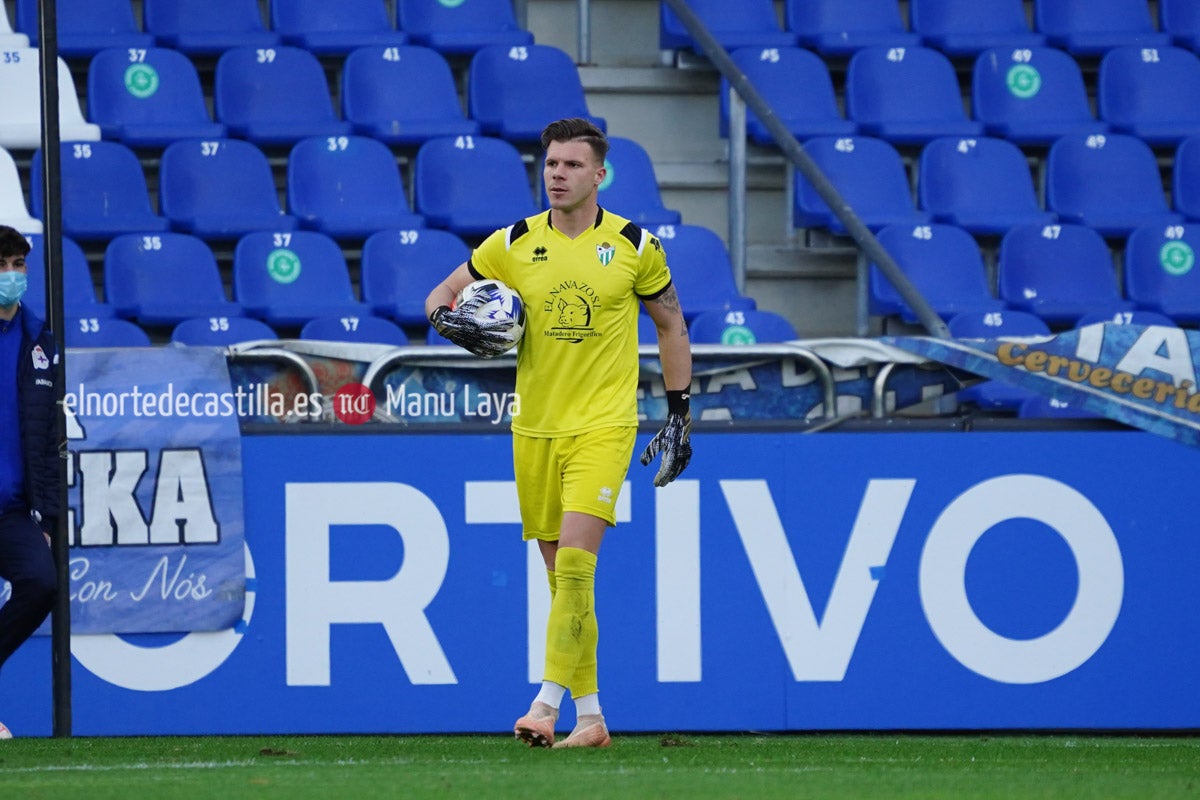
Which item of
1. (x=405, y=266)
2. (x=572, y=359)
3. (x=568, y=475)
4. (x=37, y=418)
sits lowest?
(x=568, y=475)

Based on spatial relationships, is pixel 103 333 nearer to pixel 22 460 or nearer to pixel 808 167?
pixel 22 460

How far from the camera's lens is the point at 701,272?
869cm

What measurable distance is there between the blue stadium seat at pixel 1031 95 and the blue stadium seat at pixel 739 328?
2.46 m

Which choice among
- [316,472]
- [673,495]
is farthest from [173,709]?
[673,495]

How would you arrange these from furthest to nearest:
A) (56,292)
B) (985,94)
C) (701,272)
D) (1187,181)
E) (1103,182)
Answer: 1. (985,94)
2. (1187,181)
3. (1103,182)
4. (701,272)
5. (56,292)

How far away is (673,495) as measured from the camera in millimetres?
7004

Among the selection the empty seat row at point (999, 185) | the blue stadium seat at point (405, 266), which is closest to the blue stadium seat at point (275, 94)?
the blue stadium seat at point (405, 266)

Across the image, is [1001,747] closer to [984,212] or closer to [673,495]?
[673,495]

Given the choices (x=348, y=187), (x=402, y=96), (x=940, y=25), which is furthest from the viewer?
(x=940, y=25)

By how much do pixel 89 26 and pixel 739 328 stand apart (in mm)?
4222

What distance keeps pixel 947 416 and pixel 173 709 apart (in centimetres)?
318

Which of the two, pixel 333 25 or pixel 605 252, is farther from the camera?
pixel 333 25

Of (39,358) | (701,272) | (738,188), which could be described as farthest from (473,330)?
(738,188)

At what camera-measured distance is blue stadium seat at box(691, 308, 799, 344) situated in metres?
8.27
